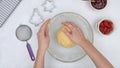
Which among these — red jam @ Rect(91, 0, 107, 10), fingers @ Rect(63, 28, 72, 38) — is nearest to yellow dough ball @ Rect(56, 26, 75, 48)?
fingers @ Rect(63, 28, 72, 38)

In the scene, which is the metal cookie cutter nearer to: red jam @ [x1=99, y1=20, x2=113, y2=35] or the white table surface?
the white table surface

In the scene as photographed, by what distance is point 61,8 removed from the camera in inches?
45.8

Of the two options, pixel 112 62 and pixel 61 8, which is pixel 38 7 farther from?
pixel 112 62

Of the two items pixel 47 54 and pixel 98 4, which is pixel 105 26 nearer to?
pixel 98 4

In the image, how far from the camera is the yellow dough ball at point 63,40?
1.11m

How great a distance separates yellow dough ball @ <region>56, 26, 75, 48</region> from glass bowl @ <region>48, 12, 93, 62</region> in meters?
0.03

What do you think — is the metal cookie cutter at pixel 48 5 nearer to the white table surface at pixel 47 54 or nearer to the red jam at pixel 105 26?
the white table surface at pixel 47 54

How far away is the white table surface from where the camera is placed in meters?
1.15

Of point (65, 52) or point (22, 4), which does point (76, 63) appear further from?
point (22, 4)

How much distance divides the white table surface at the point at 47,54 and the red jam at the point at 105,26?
26 mm

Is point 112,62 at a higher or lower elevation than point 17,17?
lower

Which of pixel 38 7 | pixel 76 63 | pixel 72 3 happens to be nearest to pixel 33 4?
pixel 38 7

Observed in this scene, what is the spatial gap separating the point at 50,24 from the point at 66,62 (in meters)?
0.13

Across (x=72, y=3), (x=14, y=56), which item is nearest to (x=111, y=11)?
(x=72, y=3)
